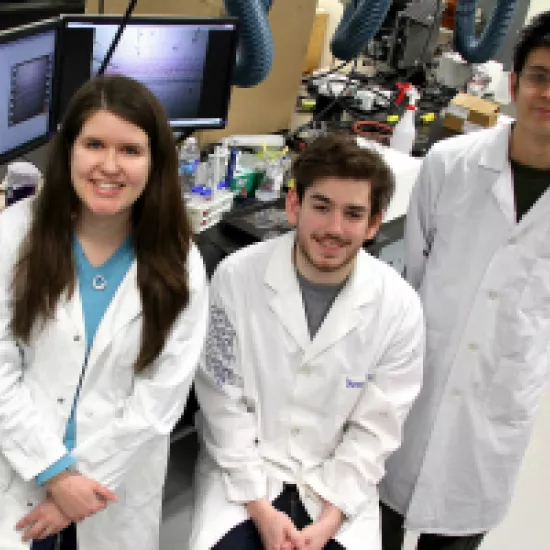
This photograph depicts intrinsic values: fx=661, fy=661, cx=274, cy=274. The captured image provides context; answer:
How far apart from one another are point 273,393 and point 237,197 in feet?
2.74

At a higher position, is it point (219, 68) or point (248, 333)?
point (219, 68)

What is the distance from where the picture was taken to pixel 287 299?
1467mm

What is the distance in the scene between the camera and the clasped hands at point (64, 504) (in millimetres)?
1302

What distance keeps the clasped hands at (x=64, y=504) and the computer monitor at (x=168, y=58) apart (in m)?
1.01

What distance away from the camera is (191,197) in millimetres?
1937

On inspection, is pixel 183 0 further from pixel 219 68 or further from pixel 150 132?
pixel 150 132

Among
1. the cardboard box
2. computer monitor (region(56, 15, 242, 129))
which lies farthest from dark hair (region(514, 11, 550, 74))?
the cardboard box

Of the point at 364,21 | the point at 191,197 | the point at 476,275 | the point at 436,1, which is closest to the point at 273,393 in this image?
the point at 476,275

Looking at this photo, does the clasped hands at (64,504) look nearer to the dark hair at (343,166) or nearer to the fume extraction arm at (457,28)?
the dark hair at (343,166)

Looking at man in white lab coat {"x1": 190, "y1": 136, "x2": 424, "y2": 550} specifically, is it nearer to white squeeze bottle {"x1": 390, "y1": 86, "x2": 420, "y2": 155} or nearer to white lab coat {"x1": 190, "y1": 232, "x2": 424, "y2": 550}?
white lab coat {"x1": 190, "y1": 232, "x2": 424, "y2": 550}

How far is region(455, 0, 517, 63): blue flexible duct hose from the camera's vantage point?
2.51m

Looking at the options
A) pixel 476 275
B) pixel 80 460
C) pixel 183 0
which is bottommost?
pixel 80 460

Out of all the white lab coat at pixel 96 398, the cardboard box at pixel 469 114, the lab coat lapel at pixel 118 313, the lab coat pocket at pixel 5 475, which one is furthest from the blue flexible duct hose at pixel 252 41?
the lab coat pocket at pixel 5 475

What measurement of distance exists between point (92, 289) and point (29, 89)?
2.28 ft
